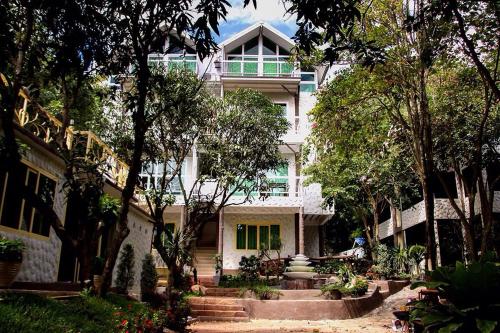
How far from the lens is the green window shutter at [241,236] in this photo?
2198 centimetres

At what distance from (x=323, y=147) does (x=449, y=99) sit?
3910mm

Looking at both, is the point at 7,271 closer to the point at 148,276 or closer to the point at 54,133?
the point at 54,133

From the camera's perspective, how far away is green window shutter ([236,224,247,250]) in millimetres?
21984

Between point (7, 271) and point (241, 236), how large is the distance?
15939mm

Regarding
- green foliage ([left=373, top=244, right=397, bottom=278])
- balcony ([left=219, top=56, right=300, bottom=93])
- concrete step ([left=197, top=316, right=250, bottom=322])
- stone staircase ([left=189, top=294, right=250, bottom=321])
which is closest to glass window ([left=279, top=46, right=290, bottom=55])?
balcony ([left=219, top=56, right=300, bottom=93])

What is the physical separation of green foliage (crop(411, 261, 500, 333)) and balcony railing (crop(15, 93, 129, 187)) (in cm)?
583

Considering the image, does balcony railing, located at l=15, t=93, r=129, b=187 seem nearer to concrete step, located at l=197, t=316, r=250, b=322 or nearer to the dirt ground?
concrete step, located at l=197, t=316, r=250, b=322

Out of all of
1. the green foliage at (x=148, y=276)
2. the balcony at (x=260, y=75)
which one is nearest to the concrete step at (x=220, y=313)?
the green foliage at (x=148, y=276)

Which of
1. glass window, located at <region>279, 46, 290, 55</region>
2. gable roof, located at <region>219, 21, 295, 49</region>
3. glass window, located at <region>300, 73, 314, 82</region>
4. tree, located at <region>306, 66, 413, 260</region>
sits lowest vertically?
tree, located at <region>306, 66, 413, 260</region>

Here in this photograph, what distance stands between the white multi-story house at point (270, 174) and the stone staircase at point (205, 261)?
0.05 m

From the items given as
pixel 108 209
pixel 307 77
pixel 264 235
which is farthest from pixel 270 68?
pixel 108 209

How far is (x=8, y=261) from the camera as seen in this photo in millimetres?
6617

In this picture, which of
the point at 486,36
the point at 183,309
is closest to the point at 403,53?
the point at 486,36

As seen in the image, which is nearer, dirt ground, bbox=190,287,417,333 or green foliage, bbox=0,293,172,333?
green foliage, bbox=0,293,172,333
